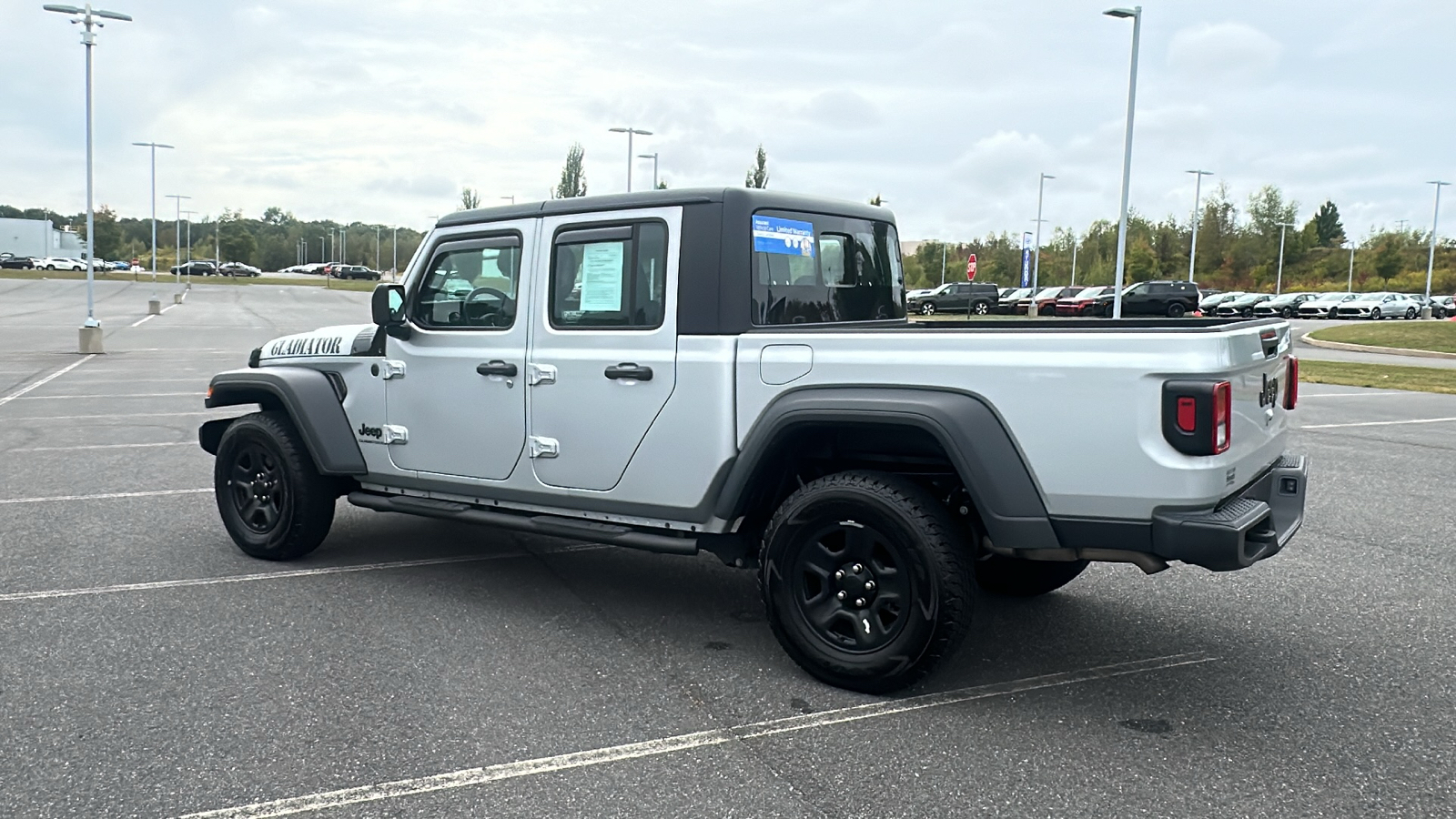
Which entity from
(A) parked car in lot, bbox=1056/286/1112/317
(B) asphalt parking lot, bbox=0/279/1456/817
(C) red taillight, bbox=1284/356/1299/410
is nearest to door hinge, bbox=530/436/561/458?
(B) asphalt parking lot, bbox=0/279/1456/817

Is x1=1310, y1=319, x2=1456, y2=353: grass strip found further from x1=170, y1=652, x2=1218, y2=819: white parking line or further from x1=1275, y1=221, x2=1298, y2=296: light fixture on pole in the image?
x1=1275, y1=221, x2=1298, y2=296: light fixture on pole

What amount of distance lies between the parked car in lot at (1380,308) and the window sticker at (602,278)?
57.6 metres

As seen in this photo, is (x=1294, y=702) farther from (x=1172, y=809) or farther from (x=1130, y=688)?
(x=1172, y=809)

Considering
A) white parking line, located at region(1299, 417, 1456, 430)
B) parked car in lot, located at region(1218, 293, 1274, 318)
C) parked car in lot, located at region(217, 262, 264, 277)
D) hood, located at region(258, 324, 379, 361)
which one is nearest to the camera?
hood, located at region(258, 324, 379, 361)

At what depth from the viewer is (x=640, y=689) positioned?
4.35 metres

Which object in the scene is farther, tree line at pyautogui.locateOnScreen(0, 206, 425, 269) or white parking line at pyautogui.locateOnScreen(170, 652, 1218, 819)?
tree line at pyautogui.locateOnScreen(0, 206, 425, 269)

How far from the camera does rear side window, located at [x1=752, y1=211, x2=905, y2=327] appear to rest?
488 centimetres

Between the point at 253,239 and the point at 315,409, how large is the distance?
469 feet

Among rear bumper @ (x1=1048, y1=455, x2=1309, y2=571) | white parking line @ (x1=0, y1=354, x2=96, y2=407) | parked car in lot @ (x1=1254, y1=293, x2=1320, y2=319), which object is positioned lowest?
white parking line @ (x1=0, y1=354, x2=96, y2=407)

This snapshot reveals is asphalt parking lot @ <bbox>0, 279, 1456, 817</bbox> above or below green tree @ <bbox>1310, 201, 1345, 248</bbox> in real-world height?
below

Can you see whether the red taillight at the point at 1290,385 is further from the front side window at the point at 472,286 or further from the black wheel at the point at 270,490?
the black wheel at the point at 270,490

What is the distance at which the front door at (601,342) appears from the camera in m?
4.86

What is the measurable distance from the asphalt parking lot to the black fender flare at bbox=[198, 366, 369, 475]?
0.62 metres

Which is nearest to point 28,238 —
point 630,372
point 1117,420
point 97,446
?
point 97,446
